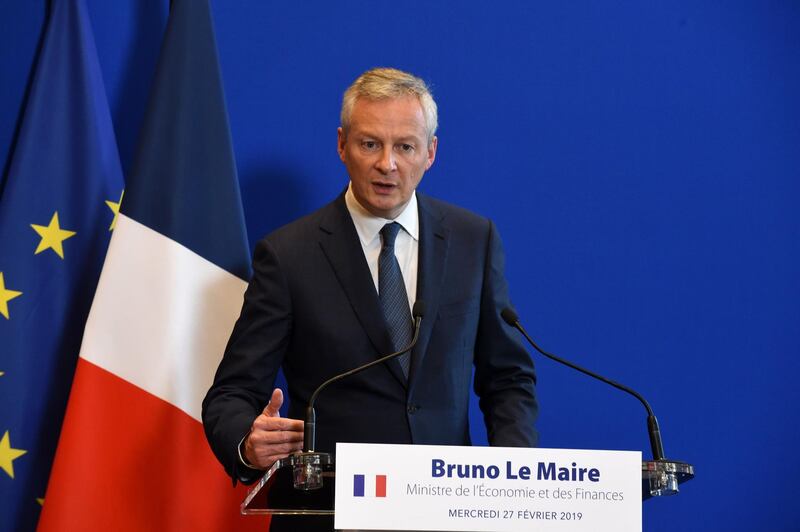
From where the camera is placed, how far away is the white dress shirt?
2438mm

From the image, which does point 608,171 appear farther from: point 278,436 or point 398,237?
point 278,436

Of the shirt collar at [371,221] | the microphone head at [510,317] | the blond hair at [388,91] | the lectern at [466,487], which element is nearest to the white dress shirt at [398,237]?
the shirt collar at [371,221]

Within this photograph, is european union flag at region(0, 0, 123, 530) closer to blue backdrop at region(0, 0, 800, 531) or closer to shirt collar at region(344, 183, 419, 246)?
blue backdrop at region(0, 0, 800, 531)

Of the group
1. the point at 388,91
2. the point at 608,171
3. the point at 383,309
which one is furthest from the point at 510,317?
the point at 608,171

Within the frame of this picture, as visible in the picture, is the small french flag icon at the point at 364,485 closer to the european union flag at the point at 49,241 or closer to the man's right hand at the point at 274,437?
the man's right hand at the point at 274,437

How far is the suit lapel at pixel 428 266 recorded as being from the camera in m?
2.28

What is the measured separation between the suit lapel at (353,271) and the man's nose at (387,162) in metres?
0.18

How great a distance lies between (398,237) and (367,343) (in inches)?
12.7

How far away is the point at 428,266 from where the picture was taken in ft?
7.83

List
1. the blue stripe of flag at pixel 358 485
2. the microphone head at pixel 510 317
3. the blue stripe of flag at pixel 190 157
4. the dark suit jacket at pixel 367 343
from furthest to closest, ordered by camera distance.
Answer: the blue stripe of flag at pixel 190 157
the dark suit jacket at pixel 367 343
the microphone head at pixel 510 317
the blue stripe of flag at pixel 358 485

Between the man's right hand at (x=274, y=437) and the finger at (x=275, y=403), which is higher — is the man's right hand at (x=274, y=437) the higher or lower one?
the lower one

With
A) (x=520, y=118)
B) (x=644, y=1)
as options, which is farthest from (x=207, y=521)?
(x=644, y=1)

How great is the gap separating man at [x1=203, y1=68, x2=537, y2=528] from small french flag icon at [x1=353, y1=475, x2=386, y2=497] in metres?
0.73

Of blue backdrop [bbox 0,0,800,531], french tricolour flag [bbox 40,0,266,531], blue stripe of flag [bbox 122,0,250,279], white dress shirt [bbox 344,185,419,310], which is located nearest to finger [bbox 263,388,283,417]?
white dress shirt [bbox 344,185,419,310]
